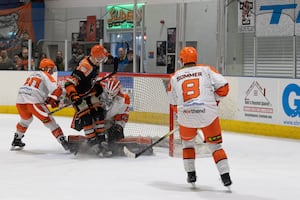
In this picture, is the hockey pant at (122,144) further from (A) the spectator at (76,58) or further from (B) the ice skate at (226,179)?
(A) the spectator at (76,58)

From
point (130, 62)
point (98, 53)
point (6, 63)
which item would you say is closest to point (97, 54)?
point (98, 53)

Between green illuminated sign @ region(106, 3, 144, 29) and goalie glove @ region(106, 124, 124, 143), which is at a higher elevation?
green illuminated sign @ region(106, 3, 144, 29)

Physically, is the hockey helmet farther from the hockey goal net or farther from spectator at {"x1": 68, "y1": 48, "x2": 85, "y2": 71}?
spectator at {"x1": 68, "y1": 48, "x2": 85, "y2": 71}

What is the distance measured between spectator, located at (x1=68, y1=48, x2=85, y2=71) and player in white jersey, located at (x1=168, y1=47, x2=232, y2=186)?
290 inches

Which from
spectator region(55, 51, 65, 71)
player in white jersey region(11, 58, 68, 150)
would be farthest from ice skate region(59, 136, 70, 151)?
spectator region(55, 51, 65, 71)

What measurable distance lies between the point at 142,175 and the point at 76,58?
6879mm

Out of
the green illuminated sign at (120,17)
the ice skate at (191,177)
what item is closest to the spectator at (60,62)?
the green illuminated sign at (120,17)

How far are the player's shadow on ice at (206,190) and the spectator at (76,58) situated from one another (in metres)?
7.24

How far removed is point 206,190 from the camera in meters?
5.43

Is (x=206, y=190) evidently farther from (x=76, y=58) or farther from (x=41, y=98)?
(x=76, y=58)

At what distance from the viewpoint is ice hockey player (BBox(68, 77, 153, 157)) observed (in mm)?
7348

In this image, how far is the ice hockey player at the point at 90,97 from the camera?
7246 mm

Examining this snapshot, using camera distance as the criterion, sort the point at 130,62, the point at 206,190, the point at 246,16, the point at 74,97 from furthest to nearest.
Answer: the point at 246,16
the point at 130,62
the point at 74,97
the point at 206,190

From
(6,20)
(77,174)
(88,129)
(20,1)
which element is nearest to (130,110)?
(88,129)
